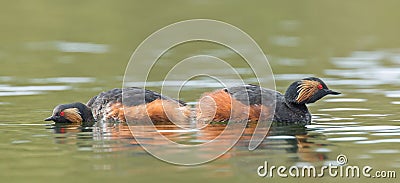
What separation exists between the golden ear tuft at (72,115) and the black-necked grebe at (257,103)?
1.95m

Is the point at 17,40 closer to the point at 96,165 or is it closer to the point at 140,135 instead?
the point at 140,135

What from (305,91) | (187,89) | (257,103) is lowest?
(257,103)

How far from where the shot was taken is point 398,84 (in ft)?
61.5

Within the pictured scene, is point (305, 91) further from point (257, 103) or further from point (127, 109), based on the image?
point (127, 109)

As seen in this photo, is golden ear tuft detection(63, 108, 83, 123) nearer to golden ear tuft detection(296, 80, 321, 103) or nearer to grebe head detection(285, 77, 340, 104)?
grebe head detection(285, 77, 340, 104)

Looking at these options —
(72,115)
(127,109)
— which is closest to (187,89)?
(127,109)

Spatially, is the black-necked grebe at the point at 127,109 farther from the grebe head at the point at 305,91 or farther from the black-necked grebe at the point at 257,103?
the grebe head at the point at 305,91

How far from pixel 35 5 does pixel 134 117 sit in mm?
15426

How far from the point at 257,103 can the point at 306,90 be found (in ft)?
2.92

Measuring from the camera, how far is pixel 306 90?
49.4 ft

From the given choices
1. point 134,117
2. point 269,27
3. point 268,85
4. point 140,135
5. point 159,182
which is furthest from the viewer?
point 269,27

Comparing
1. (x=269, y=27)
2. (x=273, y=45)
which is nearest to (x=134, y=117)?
(x=273, y=45)

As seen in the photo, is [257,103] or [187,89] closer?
[257,103]

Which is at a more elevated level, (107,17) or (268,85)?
(107,17)
